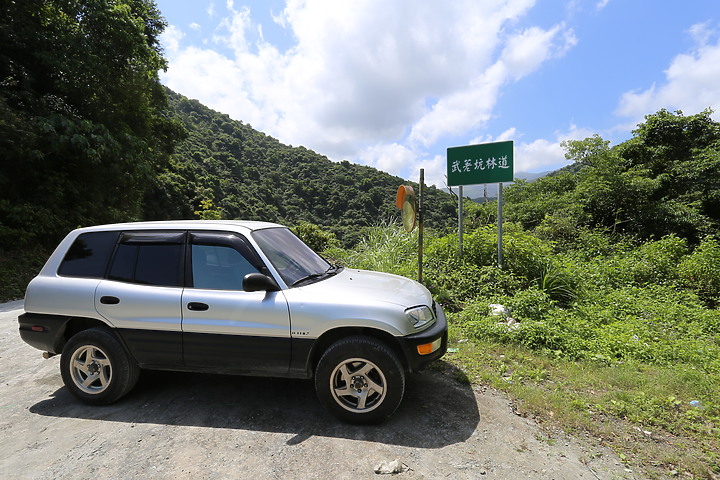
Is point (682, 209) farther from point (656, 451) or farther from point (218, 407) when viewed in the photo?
point (218, 407)

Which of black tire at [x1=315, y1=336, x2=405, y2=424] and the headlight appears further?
the headlight

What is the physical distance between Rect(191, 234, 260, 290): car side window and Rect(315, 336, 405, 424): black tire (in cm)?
101

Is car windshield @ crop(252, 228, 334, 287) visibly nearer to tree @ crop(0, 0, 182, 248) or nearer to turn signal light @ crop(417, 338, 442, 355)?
turn signal light @ crop(417, 338, 442, 355)

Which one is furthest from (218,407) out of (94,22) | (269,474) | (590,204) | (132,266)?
(94,22)

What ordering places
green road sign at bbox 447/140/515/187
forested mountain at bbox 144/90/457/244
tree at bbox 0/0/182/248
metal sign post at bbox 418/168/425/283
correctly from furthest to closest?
forested mountain at bbox 144/90/457/244, tree at bbox 0/0/182/248, green road sign at bbox 447/140/515/187, metal sign post at bbox 418/168/425/283

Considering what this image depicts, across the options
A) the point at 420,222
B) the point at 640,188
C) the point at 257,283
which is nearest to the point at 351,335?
the point at 257,283

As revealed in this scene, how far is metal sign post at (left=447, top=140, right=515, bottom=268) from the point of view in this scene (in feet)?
21.4

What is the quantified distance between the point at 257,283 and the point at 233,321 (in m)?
0.40

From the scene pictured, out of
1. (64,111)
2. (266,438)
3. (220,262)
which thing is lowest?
(266,438)

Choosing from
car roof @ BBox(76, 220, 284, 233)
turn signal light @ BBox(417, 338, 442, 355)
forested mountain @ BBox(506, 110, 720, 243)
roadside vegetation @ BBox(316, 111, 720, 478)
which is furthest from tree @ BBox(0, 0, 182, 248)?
forested mountain @ BBox(506, 110, 720, 243)

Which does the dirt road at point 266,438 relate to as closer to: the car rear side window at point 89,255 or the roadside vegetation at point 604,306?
the roadside vegetation at point 604,306

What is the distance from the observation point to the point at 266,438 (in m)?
2.69

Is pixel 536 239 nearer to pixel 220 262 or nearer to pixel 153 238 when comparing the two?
pixel 220 262

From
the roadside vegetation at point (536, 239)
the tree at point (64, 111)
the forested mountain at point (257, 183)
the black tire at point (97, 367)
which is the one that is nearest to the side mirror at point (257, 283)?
the black tire at point (97, 367)
